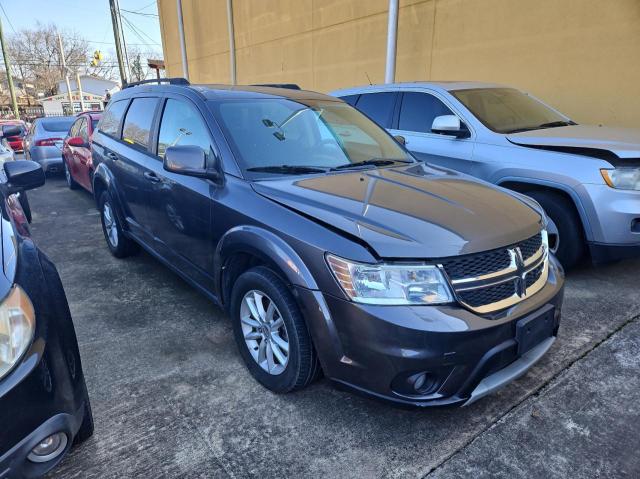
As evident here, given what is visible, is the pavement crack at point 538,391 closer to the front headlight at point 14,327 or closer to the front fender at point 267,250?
the front fender at point 267,250

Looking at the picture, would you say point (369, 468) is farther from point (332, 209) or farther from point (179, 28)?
point (179, 28)

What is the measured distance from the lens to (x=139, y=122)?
4.01 m

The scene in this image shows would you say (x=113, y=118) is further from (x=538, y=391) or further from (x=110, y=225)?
(x=538, y=391)

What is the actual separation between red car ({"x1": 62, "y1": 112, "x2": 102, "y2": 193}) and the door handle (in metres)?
3.59

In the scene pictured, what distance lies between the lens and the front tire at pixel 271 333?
7.38ft

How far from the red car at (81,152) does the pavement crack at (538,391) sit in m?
6.30

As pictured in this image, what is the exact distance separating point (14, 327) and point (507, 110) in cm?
487

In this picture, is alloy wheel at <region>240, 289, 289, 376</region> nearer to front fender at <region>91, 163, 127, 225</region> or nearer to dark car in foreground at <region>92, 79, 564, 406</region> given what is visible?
dark car in foreground at <region>92, 79, 564, 406</region>

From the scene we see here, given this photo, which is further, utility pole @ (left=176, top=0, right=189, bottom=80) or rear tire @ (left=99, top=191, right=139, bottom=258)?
utility pole @ (left=176, top=0, right=189, bottom=80)

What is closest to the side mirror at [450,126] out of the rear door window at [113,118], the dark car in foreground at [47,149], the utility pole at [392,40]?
the rear door window at [113,118]

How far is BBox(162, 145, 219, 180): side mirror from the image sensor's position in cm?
268

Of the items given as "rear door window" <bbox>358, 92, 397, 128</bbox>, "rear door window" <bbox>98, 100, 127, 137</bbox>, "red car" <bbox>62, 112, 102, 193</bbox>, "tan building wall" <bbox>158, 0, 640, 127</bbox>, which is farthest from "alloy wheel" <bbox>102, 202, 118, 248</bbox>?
"tan building wall" <bbox>158, 0, 640, 127</bbox>

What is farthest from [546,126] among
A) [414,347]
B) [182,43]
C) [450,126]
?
[182,43]

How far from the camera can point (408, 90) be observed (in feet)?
17.2
